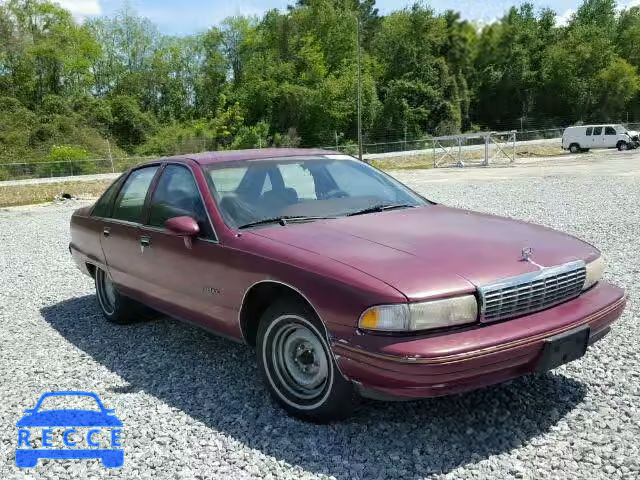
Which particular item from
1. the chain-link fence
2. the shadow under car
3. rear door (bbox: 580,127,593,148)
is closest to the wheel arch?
the shadow under car

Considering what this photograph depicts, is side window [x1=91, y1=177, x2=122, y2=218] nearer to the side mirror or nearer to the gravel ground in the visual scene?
the gravel ground

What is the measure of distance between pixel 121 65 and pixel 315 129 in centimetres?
2250

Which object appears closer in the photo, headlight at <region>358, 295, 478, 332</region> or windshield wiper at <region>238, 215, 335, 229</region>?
headlight at <region>358, 295, 478, 332</region>

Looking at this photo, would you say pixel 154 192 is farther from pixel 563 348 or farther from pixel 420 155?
pixel 420 155

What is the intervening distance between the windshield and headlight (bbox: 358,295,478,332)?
1234 millimetres

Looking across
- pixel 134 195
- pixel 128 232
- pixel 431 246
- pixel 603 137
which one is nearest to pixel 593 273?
pixel 431 246

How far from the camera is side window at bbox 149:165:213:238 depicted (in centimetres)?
412

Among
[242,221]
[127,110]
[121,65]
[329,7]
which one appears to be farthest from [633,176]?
[121,65]

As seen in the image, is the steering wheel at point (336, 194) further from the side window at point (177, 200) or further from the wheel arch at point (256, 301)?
the wheel arch at point (256, 301)

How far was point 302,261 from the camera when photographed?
10.7 feet

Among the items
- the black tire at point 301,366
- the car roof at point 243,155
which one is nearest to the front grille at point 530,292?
the black tire at point 301,366

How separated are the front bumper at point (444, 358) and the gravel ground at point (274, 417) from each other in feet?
1.29

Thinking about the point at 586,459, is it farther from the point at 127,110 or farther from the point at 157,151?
the point at 127,110

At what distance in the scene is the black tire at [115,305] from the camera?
5363 millimetres
